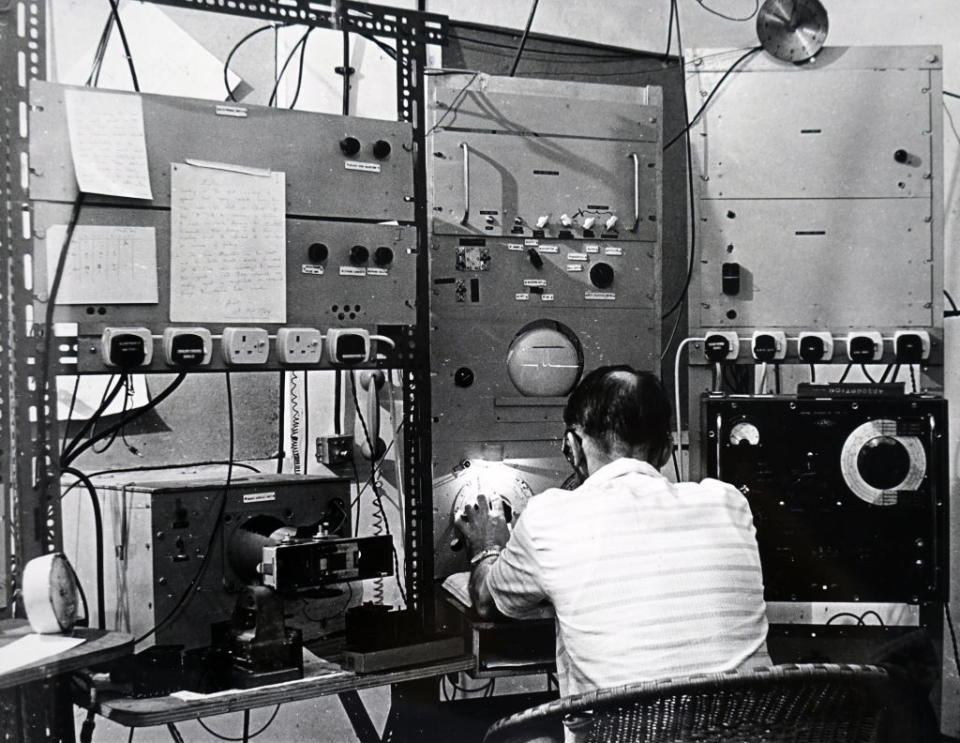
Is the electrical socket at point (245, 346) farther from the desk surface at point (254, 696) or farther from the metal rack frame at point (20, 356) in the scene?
the desk surface at point (254, 696)

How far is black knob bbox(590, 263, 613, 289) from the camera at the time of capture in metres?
2.65

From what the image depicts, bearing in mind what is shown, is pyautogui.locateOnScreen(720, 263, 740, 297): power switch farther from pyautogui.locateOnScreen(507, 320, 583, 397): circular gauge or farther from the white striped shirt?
the white striped shirt

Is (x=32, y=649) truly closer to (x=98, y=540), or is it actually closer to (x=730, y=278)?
(x=98, y=540)

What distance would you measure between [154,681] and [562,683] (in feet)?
2.50

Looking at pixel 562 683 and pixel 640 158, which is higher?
pixel 640 158

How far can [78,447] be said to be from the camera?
254cm

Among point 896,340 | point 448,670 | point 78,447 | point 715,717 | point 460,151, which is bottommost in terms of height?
point 448,670

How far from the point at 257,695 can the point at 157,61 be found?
173cm

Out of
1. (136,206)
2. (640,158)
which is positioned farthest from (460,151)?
(136,206)

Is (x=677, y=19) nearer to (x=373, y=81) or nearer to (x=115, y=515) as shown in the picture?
(x=373, y=81)

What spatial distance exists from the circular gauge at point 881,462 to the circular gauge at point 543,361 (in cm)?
72

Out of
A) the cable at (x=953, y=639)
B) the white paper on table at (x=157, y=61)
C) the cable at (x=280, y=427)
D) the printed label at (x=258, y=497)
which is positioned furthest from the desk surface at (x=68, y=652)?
the cable at (x=953, y=639)

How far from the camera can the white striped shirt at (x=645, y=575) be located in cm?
163

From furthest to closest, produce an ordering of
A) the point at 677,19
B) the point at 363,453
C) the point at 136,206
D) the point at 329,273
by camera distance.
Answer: the point at 677,19 < the point at 363,453 < the point at 329,273 < the point at 136,206
